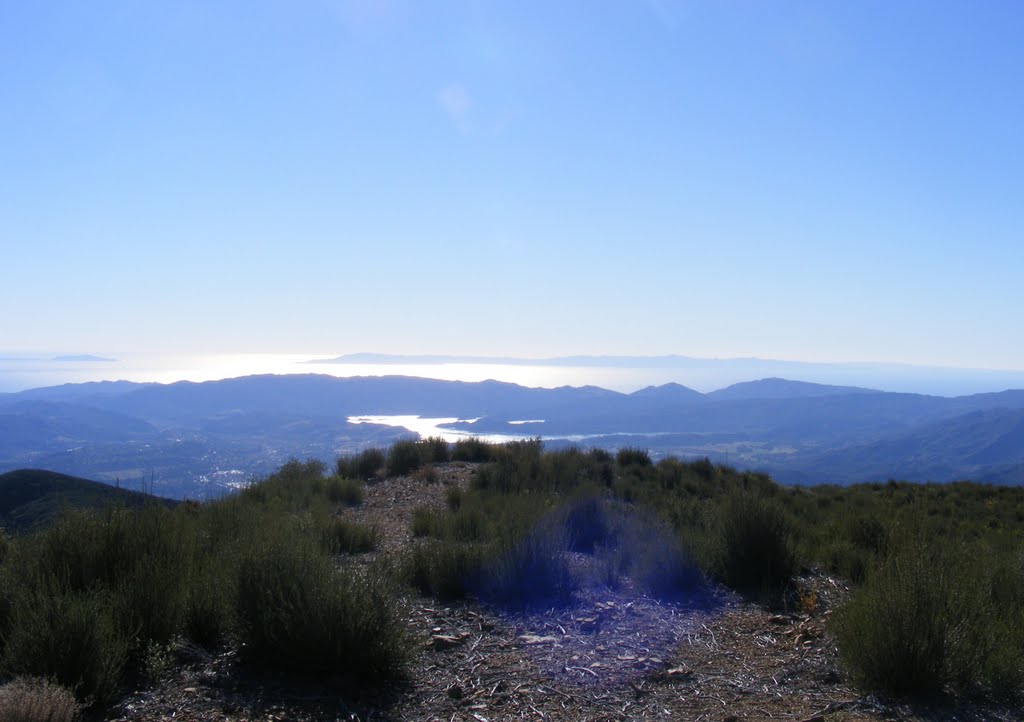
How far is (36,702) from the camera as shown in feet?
11.3

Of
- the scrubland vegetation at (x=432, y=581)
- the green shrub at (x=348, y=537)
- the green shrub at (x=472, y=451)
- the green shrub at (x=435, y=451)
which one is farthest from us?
the green shrub at (x=472, y=451)

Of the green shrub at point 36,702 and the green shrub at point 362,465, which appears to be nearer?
the green shrub at point 36,702

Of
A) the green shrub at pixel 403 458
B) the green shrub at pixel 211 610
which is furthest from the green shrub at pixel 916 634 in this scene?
the green shrub at pixel 403 458

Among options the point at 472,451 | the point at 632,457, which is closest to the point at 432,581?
the point at 472,451

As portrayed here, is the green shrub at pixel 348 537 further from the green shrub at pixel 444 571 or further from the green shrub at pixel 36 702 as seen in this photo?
the green shrub at pixel 36 702

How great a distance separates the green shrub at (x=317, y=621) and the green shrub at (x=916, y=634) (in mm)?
3044

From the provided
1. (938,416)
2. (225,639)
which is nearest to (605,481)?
(225,639)

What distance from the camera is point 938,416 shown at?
134375 millimetres

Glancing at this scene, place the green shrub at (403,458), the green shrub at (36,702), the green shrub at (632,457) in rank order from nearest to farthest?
the green shrub at (36,702)
the green shrub at (403,458)
the green shrub at (632,457)

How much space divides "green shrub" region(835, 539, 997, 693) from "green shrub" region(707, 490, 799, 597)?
2578 mm

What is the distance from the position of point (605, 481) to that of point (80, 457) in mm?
44781

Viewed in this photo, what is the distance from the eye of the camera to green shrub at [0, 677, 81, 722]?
132 inches

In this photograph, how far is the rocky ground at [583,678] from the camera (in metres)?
4.30

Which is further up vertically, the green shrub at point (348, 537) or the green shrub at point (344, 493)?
the green shrub at point (348, 537)
